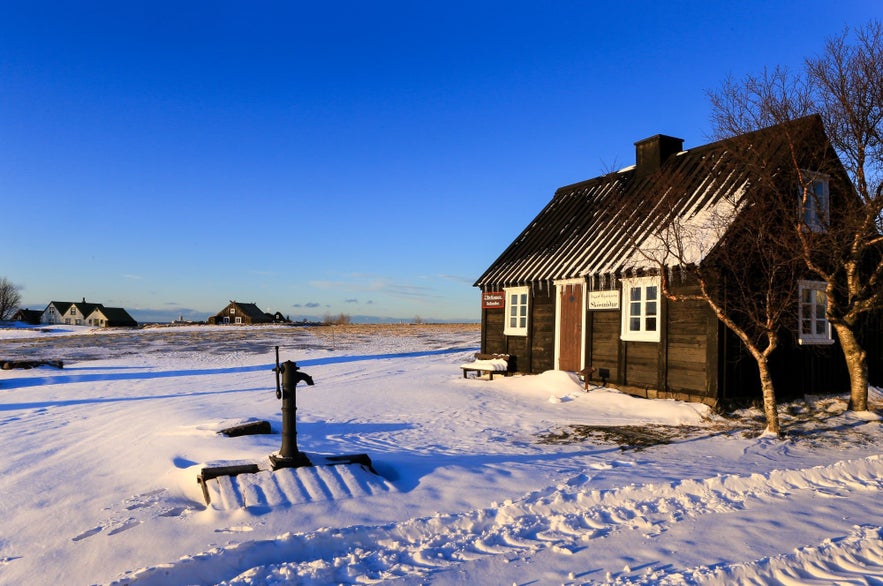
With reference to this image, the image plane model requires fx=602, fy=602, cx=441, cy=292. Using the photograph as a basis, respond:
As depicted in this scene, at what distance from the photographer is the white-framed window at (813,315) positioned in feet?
44.8

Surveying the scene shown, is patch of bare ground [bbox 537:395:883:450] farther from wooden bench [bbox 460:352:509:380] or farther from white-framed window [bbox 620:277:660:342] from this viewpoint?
wooden bench [bbox 460:352:509:380]

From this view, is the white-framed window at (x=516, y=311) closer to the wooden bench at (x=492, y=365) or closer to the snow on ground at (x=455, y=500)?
the wooden bench at (x=492, y=365)

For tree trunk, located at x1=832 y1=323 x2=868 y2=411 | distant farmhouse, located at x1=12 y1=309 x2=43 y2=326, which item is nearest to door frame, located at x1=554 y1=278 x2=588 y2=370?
tree trunk, located at x1=832 y1=323 x2=868 y2=411

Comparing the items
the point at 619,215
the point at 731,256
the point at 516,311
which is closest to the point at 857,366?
the point at 731,256

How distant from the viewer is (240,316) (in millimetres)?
92562

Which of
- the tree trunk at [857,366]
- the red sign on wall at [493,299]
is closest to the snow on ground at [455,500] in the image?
the tree trunk at [857,366]

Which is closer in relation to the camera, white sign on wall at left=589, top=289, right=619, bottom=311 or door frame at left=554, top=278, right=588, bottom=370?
white sign on wall at left=589, top=289, right=619, bottom=311

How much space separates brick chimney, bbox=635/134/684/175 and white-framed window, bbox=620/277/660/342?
15.6 feet

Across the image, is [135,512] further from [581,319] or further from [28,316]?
[28,316]

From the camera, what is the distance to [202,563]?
450 centimetres

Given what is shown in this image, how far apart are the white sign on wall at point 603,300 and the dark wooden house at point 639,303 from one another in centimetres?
3

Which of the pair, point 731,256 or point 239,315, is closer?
point 731,256

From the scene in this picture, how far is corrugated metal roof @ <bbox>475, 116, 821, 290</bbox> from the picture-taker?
13.4 metres

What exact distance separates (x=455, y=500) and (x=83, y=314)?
11558 centimetres
